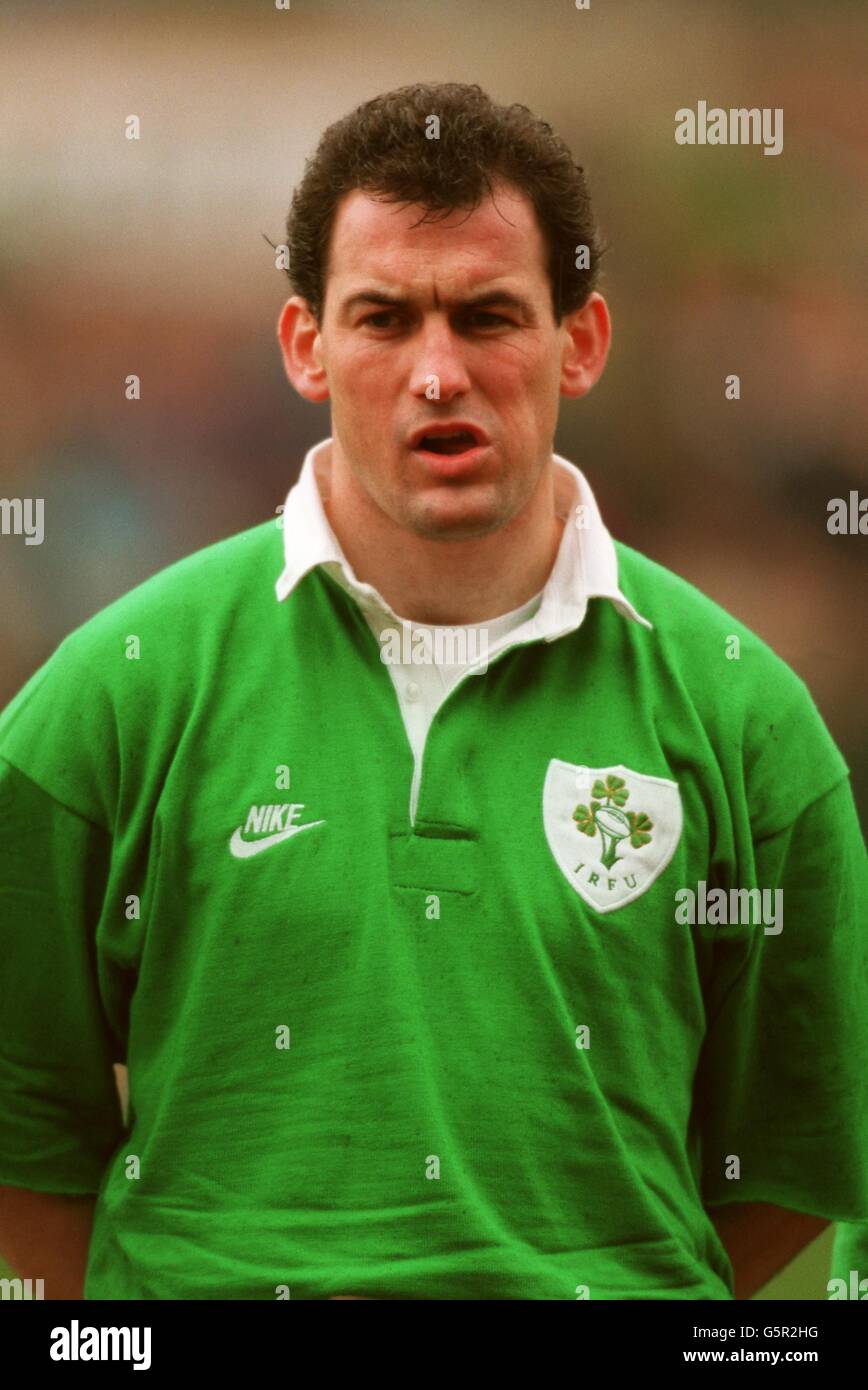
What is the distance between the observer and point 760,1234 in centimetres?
212

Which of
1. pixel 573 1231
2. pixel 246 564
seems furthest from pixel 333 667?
pixel 573 1231

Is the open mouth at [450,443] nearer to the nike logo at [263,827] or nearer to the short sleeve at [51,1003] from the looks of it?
the nike logo at [263,827]

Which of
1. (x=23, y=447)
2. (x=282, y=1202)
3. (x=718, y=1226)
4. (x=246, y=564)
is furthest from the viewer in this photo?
(x=23, y=447)

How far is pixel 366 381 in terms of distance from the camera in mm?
1893

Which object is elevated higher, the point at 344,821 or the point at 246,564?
the point at 246,564

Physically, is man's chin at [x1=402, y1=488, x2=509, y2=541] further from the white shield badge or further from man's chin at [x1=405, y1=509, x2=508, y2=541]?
the white shield badge

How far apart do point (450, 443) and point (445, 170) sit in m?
0.29

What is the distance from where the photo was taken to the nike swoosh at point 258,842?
188 cm

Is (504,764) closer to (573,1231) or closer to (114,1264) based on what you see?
(573,1231)

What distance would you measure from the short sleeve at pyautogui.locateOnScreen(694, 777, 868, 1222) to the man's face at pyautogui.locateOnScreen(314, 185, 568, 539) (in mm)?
528

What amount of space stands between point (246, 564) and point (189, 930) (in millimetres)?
420

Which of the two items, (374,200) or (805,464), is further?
(805,464)

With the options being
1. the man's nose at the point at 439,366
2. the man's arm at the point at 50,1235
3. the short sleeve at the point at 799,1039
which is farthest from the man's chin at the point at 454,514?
the man's arm at the point at 50,1235

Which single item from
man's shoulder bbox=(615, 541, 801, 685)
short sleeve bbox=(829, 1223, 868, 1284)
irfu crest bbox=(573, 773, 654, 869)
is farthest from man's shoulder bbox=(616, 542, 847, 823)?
short sleeve bbox=(829, 1223, 868, 1284)
